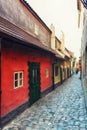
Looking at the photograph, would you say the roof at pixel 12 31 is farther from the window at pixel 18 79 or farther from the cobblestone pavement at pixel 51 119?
the cobblestone pavement at pixel 51 119

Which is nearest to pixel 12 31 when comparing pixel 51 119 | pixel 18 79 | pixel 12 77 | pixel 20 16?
pixel 12 77

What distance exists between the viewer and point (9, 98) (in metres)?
9.37

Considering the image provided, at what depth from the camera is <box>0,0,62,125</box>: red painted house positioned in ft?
28.4

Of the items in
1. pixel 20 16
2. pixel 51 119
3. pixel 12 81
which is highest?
pixel 20 16

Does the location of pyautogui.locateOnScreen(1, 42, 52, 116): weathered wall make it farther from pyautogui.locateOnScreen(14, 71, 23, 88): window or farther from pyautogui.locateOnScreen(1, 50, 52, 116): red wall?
pyautogui.locateOnScreen(14, 71, 23, 88): window

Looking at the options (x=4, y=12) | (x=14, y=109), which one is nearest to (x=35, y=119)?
(x=14, y=109)

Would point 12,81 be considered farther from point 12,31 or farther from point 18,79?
point 12,31

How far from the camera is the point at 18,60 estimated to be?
10.6 m

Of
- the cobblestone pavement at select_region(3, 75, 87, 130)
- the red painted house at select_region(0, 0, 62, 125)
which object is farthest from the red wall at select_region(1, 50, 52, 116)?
the cobblestone pavement at select_region(3, 75, 87, 130)

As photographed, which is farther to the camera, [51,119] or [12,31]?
[51,119]

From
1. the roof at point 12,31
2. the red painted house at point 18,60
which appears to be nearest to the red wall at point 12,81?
the red painted house at point 18,60

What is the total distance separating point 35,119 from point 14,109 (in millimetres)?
1012

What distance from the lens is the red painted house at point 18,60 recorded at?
866 centimetres

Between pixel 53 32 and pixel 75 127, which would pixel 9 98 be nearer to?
pixel 75 127
